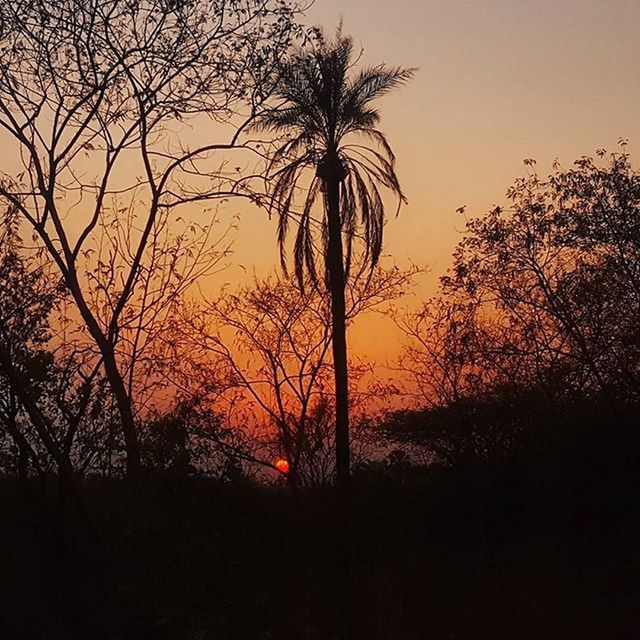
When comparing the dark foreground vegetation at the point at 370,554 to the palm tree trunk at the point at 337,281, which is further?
the palm tree trunk at the point at 337,281

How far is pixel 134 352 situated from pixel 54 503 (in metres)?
6.44

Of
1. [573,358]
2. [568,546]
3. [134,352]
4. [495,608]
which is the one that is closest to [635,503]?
[568,546]

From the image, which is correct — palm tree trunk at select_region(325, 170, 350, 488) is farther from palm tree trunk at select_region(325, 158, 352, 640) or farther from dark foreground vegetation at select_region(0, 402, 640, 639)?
dark foreground vegetation at select_region(0, 402, 640, 639)

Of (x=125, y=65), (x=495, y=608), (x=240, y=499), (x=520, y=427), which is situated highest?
(x=125, y=65)

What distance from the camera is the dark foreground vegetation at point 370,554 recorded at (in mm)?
16484

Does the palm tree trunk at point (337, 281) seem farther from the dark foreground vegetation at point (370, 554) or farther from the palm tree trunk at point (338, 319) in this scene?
the dark foreground vegetation at point (370, 554)

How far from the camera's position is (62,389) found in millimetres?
17922

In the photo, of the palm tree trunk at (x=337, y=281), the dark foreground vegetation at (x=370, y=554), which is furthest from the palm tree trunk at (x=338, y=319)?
the dark foreground vegetation at (x=370, y=554)

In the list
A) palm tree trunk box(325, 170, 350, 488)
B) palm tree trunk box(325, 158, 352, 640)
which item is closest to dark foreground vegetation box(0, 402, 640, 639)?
palm tree trunk box(325, 158, 352, 640)

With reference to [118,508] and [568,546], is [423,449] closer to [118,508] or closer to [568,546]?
[568,546]

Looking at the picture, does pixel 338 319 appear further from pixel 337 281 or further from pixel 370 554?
pixel 370 554

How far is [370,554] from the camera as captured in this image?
2081 centimetres

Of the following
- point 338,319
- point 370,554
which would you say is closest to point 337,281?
point 338,319

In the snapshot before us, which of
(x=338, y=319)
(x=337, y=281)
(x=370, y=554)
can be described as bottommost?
(x=370, y=554)
